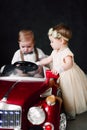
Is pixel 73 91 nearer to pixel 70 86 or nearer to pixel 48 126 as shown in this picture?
pixel 70 86

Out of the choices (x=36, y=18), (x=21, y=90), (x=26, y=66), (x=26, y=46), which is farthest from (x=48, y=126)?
(x=36, y=18)

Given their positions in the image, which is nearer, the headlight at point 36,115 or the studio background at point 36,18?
the headlight at point 36,115

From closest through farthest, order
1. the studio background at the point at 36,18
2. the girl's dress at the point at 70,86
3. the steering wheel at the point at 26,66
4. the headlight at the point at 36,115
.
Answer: the headlight at the point at 36,115
the steering wheel at the point at 26,66
the girl's dress at the point at 70,86
the studio background at the point at 36,18

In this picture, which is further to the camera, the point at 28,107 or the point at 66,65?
the point at 66,65

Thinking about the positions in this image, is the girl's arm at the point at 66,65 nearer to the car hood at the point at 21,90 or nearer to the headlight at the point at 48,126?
the car hood at the point at 21,90

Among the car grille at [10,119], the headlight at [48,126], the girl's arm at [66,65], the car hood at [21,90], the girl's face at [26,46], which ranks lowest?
the headlight at [48,126]

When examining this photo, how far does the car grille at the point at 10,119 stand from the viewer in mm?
1264

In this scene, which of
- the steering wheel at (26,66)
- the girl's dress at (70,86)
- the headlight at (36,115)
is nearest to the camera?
the headlight at (36,115)

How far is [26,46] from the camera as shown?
1.65 m

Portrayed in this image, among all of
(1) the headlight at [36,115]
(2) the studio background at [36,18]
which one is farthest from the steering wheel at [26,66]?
(2) the studio background at [36,18]

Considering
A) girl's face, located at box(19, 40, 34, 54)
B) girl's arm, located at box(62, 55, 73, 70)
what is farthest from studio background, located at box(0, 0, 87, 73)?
girl's arm, located at box(62, 55, 73, 70)

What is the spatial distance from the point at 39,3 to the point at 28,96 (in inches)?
34.5

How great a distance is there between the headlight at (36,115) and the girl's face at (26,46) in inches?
19.2

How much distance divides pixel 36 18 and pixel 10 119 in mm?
923
